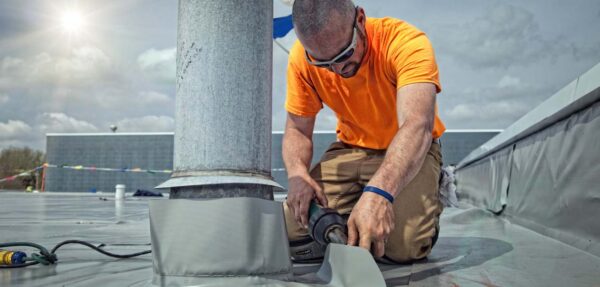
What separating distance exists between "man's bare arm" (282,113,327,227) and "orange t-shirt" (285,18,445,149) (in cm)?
7

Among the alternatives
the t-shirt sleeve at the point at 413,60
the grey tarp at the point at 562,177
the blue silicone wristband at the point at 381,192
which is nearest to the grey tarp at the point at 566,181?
the grey tarp at the point at 562,177

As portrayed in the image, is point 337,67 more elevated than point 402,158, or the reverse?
point 337,67

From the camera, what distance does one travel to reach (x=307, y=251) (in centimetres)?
205

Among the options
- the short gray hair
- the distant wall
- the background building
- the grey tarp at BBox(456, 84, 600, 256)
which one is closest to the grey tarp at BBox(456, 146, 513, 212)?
the grey tarp at BBox(456, 84, 600, 256)

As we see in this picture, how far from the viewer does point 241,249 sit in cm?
122

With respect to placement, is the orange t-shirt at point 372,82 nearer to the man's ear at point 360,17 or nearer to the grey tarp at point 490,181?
the man's ear at point 360,17

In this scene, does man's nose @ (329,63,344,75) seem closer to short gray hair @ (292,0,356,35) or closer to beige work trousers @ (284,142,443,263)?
short gray hair @ (292,0,356,35)

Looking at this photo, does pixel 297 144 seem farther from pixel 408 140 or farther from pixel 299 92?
pixel 408 140

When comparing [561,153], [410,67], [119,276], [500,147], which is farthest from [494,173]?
[119,276]

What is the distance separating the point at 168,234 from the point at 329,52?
0.90 m

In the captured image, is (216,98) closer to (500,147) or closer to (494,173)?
(500,147)

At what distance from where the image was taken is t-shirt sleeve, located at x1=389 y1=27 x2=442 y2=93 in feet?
5.60

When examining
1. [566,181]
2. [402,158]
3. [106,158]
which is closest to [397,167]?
[402,158]

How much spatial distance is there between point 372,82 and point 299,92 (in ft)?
1.34
